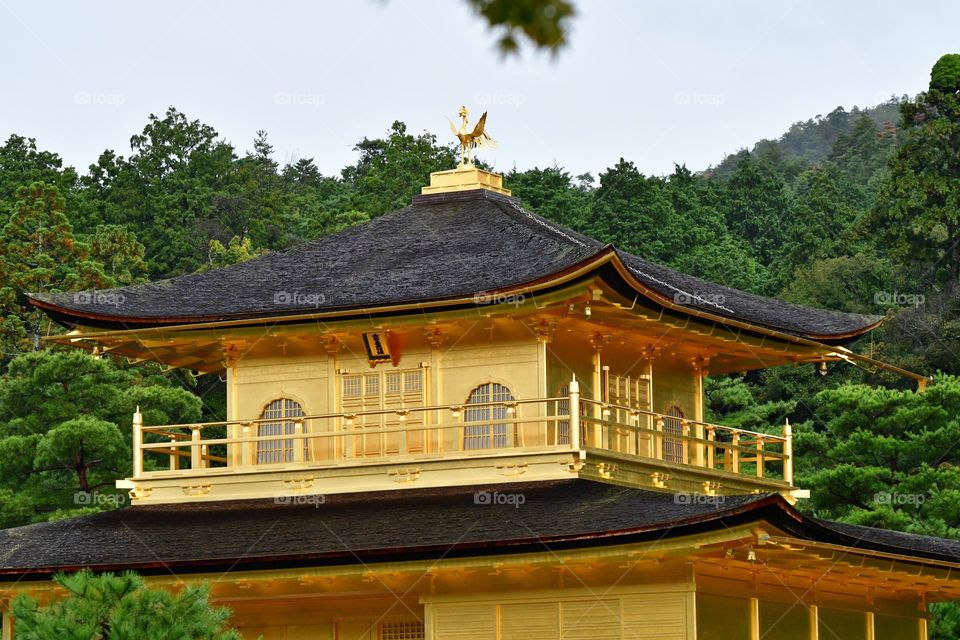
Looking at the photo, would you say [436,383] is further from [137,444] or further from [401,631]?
[137,444]

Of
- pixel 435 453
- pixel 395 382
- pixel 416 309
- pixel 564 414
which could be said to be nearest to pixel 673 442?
pixel 564 414

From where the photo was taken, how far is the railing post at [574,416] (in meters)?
23.5

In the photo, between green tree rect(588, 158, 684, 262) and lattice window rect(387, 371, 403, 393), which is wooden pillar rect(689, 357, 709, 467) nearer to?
lattice window rect(387, 371, 403, 393)

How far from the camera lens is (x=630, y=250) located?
69.1 meters

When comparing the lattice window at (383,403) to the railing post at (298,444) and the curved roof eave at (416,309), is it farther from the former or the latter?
the curved roof eave at (416,309)

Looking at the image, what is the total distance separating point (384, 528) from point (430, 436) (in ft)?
9.00

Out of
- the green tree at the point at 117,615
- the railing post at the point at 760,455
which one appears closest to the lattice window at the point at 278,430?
the railing post at the point at 760,455

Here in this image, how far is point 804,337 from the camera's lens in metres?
27.6

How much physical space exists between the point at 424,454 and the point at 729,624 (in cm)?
437

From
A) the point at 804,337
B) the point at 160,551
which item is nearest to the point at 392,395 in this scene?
the point at 160,551

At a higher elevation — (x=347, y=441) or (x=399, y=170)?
(x=399, y=170)

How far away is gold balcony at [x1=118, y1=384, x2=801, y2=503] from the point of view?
24.3 meters

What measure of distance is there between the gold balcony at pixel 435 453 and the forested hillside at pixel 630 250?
13971 millimetres

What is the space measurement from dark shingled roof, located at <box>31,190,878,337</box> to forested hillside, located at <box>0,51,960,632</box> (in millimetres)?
12430
